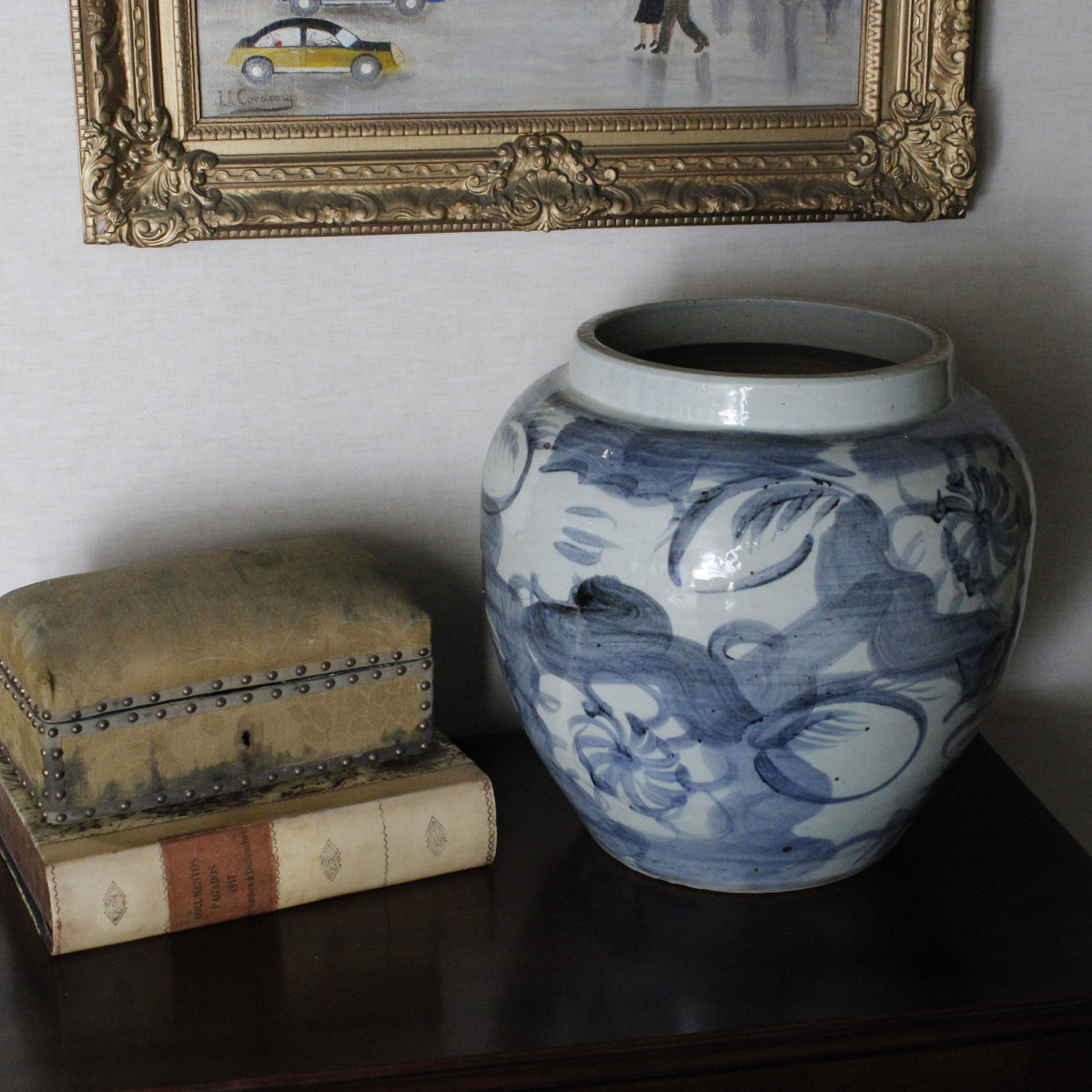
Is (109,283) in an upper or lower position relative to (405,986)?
upper

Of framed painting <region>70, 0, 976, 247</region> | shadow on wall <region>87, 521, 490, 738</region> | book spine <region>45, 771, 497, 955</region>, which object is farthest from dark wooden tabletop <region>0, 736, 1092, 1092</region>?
framed painting <region>70, 0, 976, 247</region>

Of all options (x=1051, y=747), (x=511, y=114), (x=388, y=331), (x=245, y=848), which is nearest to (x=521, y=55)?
(x=511, y=114)

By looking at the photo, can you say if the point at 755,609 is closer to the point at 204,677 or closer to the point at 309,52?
the point at 204,677

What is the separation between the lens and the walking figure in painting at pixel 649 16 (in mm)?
729

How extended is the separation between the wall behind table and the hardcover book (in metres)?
0.17

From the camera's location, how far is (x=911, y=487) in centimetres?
56

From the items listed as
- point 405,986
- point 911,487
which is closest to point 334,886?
point 405,986

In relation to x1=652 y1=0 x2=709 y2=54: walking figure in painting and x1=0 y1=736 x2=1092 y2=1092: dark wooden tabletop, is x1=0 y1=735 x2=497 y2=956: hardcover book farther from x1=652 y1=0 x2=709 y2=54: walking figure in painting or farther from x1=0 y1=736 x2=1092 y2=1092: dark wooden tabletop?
x1=652 y1=0 x2=709 y2=54: walking figure in painting

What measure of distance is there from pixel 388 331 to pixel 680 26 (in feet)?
0.79

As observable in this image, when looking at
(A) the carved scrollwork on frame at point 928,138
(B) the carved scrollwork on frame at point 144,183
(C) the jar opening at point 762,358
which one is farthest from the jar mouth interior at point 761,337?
(B) the carved scrollwork on frame at point 144,183

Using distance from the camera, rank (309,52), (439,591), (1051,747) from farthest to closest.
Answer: (1051,747) < (439,591) < (309,52)

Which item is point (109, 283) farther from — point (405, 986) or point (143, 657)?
point (405, 986)

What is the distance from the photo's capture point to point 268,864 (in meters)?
0.63

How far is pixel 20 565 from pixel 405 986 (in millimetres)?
363
